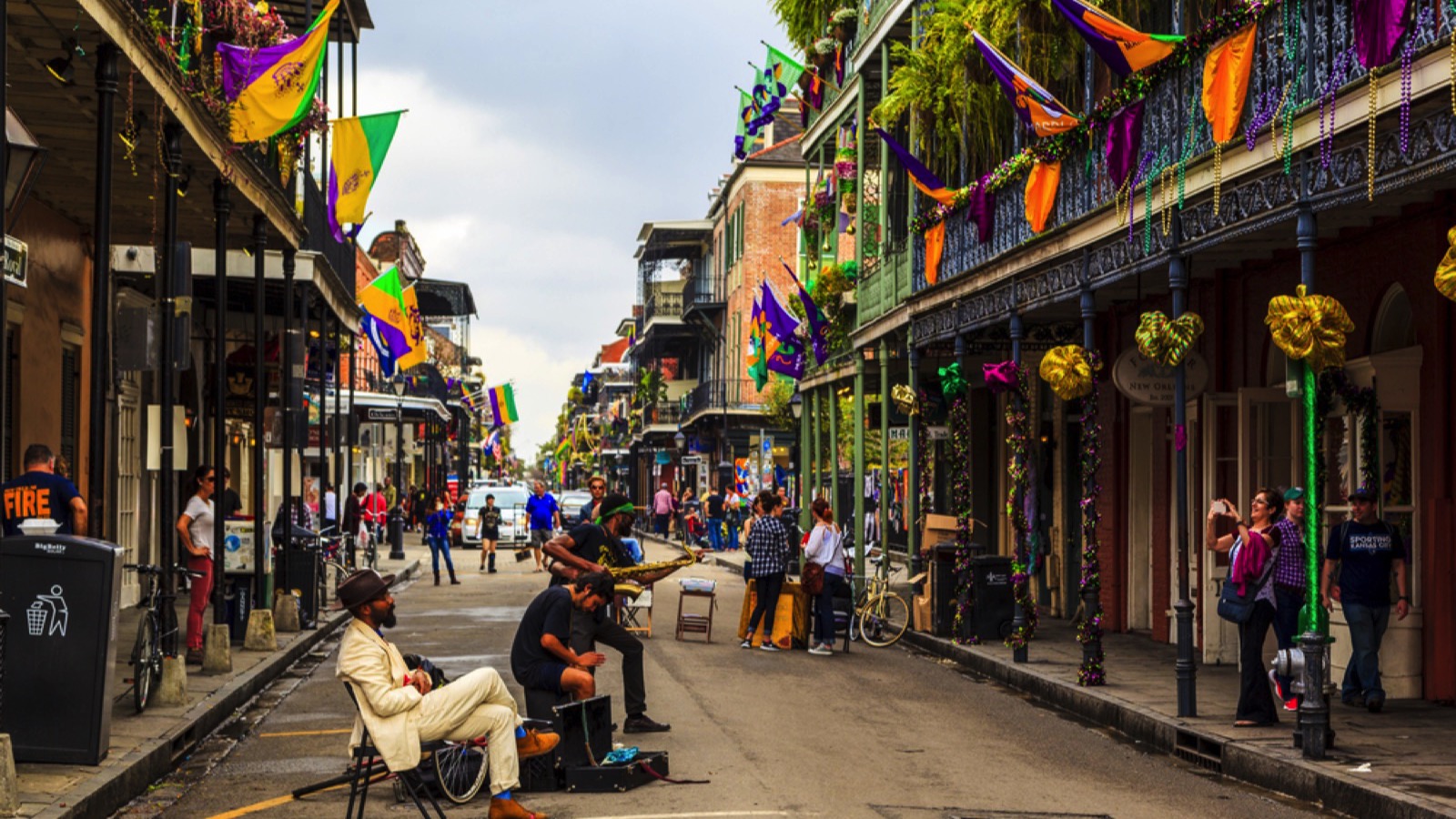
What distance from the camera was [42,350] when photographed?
1914 cm

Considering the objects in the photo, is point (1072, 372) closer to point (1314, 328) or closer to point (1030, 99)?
point (1030, 99)

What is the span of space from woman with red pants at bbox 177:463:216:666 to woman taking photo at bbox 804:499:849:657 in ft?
22.1

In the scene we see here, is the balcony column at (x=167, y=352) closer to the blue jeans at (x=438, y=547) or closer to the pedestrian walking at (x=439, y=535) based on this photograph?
the pedestrian walking at (x=439, y=535)

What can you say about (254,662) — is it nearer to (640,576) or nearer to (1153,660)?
(640,576)

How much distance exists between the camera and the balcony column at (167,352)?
44.0ft

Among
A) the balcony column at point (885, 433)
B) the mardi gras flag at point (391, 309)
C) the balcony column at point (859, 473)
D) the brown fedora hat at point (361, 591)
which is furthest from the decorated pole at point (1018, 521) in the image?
the mardi gras flag at point (391, 309)

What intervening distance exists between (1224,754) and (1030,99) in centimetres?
719

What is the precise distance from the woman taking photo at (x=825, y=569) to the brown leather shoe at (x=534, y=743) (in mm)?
10214

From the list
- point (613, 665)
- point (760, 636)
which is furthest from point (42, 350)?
point (760, 636)

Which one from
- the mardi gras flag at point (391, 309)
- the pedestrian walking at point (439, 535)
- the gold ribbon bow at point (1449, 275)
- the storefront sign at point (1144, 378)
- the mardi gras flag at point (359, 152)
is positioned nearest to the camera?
the gold ribbon bow at point (1449, 275)

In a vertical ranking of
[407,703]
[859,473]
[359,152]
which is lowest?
[407,703]

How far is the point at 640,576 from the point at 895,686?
259 centimetres

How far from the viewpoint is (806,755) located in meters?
11.6

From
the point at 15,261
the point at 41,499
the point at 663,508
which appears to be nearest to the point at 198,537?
the point at 41,499
